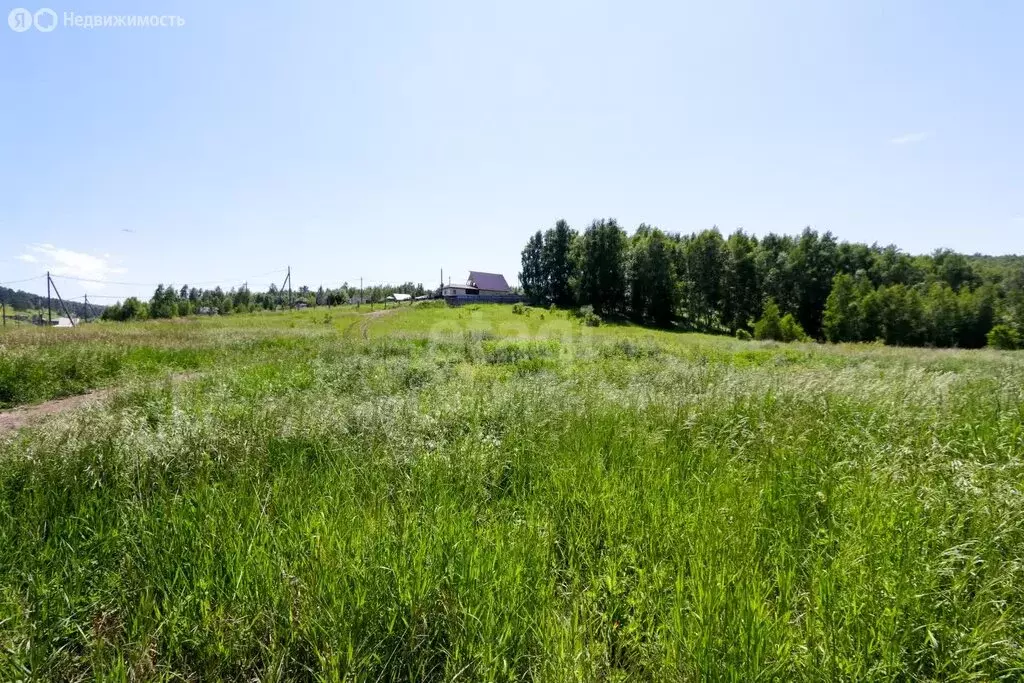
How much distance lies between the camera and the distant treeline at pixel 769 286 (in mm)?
59250

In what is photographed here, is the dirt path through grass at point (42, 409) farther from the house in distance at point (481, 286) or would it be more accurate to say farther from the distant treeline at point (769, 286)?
the house in distance at point (481, 286)

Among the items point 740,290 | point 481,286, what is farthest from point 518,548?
point 481,286

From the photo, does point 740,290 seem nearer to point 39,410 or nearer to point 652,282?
point 652,282

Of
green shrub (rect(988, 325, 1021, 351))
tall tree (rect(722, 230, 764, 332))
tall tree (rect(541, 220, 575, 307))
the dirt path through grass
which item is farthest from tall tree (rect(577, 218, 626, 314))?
the dirt path through grass

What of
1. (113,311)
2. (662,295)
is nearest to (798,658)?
(662,295)

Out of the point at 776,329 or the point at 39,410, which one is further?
the point at 776,329

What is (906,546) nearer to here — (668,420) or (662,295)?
(668,420)

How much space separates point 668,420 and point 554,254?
72653 millimetres

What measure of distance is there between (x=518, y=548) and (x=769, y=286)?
81.5 meters

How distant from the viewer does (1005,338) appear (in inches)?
2057

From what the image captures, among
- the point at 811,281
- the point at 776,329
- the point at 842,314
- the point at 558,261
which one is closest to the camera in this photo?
the point at 776,329

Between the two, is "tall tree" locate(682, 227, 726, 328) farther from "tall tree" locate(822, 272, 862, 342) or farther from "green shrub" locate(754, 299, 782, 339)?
"green shrub" locate(754, 299, 782, 339)

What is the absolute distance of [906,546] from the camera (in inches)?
113

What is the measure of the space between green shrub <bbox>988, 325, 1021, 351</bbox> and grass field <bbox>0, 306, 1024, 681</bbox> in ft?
241
